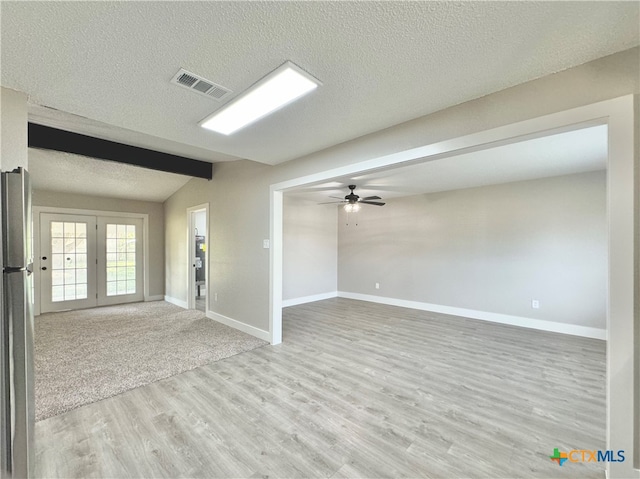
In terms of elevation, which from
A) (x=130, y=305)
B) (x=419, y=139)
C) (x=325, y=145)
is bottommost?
(x=130, y=305)

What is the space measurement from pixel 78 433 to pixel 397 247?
587 centimetres

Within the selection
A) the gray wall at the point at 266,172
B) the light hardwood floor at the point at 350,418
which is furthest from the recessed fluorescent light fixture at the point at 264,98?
the light hardwood floor at the point at 350,418

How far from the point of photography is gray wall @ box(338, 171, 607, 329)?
4184mm

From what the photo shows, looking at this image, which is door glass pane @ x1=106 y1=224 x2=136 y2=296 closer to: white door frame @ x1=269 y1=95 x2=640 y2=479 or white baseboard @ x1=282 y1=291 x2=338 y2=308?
white baseboard @ x1=282 y1=291 x2=338 y2=308

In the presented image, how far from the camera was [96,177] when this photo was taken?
5.15m

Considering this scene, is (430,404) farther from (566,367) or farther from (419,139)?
(419,139)

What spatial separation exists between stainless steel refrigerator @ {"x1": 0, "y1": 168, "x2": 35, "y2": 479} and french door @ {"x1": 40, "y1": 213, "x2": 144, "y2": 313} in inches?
221

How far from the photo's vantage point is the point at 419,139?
7.75 ft

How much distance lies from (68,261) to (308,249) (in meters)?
5.24

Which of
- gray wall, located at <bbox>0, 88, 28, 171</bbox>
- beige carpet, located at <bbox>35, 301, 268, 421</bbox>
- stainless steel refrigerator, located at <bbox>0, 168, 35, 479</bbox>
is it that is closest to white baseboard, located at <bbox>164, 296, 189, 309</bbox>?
beige carpet, located at <bbox>35, 301, 268, 421</bbox>

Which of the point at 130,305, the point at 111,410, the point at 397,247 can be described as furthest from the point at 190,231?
the point at 397,247

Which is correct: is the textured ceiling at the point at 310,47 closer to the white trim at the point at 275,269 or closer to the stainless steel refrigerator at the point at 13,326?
the stainless steel refrigerator at the point at 13,326

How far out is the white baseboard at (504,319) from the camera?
4.13m

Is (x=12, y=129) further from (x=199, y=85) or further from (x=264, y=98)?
(x=264, y=98)
